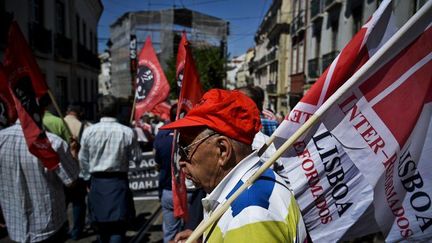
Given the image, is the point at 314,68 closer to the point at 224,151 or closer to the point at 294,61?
the point at 294,61

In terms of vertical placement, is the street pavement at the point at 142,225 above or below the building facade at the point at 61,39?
below

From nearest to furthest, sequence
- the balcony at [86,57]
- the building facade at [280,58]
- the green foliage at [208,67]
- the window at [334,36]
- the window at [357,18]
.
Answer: the window at [357,18], the window at [334,36], the balcony at [86,57], the green foliage at [208,67], the building facade at [280,58]

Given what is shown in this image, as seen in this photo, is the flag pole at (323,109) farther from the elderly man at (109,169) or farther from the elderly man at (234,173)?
the elderly man at (109,169)

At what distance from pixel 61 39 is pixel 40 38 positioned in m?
2.45

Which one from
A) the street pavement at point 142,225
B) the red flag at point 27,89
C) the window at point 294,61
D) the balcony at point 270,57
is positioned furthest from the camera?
the balcony at point 270,57

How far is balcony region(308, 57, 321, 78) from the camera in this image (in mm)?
15503

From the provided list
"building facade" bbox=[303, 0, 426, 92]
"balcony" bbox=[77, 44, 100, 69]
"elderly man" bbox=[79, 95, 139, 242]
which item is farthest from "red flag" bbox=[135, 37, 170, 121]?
"balcony" bbox=[77, 44, 100, 69]

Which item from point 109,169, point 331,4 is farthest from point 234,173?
point 331,4

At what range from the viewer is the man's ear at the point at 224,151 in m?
1.35

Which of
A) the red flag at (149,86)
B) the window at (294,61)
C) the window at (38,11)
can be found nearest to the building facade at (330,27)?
the window at (294,61)

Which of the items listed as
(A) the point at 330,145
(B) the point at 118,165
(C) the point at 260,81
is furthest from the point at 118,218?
(C) the point at 260,81

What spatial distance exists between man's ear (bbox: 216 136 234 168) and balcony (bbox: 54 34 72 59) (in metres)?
13.8

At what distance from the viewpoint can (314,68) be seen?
626 inches

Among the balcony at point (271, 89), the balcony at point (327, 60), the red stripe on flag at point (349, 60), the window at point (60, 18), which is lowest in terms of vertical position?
the red stripe on flag at point (349, 60)
